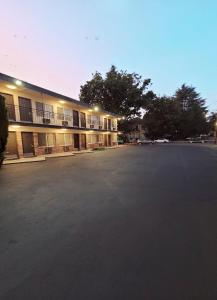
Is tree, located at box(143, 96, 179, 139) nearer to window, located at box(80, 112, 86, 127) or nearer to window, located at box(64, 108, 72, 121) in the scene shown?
window, located at box(80, 112, 86, 127)

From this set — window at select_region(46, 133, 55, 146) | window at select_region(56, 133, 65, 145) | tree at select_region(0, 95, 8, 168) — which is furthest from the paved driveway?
window at select_region(56, 133, 65, 145)

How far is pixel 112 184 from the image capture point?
6965 millimetres

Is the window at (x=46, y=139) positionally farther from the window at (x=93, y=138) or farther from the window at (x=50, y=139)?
the window at (x=93, y=138)

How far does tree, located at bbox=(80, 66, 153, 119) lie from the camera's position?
145 feet

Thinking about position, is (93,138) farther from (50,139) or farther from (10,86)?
(10,86)

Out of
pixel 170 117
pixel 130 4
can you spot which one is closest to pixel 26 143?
pixel 130 4

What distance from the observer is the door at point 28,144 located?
1769cm

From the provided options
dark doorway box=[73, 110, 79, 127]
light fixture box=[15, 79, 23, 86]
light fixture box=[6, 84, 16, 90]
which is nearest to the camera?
light fixture box=[15, 79, 23, 86]

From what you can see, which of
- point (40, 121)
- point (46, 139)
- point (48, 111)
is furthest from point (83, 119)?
point (40, 121)

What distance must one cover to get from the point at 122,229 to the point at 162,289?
1.47 m

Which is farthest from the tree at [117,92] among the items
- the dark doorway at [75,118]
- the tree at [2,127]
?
the tree at [2,127]

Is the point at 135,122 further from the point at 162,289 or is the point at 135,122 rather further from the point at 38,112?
the point at 162,289

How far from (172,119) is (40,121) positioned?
42443 millimetres

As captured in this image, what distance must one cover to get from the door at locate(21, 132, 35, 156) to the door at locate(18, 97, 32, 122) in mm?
1332
